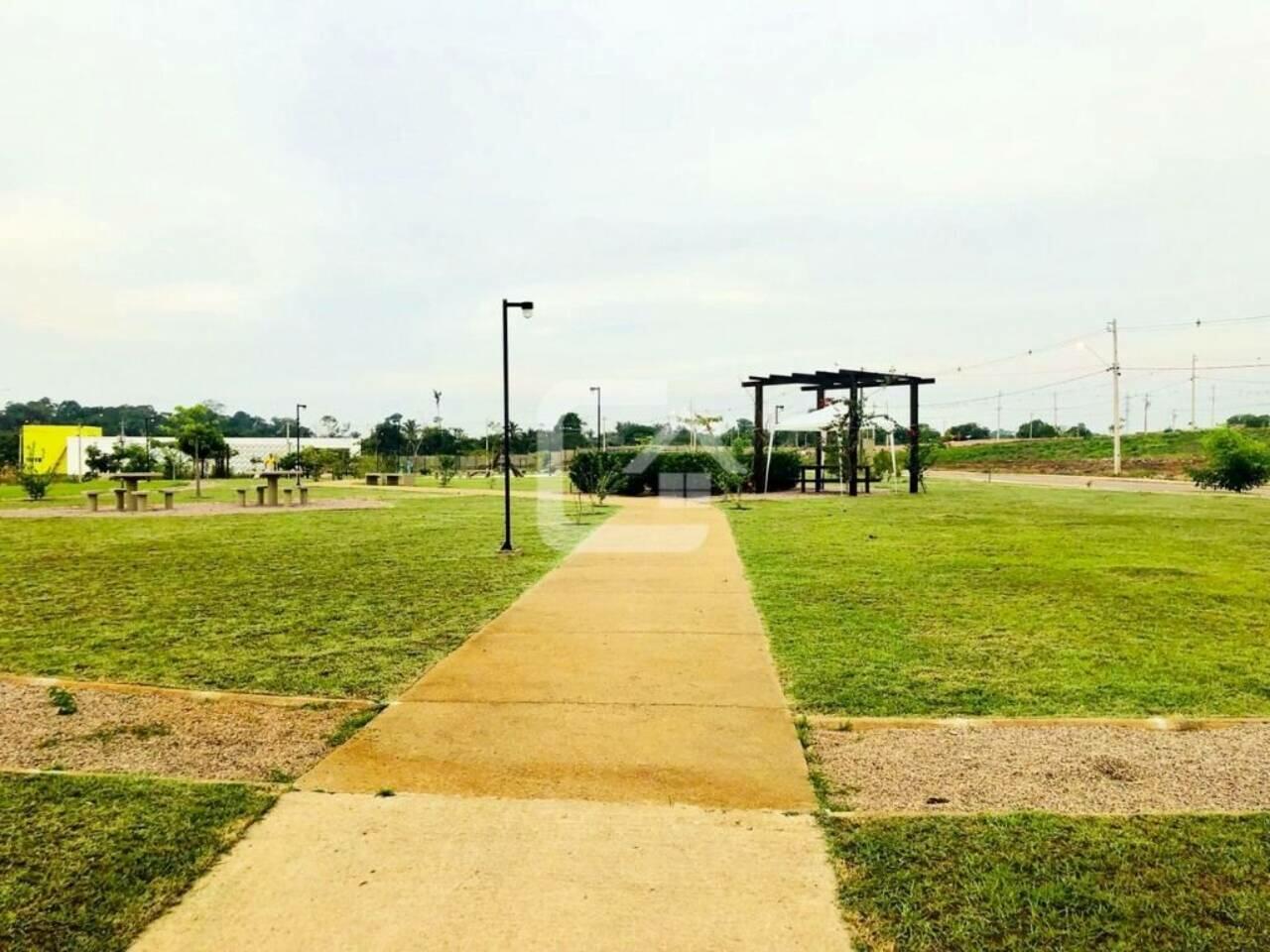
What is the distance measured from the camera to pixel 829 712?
12.1ft

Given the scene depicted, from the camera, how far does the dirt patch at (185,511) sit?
15.9 meters

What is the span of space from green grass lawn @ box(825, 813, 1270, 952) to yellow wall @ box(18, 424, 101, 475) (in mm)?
49875

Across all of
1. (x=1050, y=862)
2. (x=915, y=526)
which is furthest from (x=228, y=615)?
(x=915, y=526)

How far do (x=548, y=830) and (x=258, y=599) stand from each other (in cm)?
517

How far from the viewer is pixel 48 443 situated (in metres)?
45.9

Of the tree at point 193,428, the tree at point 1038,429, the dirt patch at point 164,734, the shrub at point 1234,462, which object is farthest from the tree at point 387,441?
the tree at point 1038,429

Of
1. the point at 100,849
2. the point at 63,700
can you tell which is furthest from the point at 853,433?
the point at 100,849

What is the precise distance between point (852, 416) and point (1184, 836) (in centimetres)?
1791

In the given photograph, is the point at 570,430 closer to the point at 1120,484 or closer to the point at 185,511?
the point at 185,511

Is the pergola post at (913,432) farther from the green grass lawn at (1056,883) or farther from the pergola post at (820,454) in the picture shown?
the green grass lawn at (1056,883)

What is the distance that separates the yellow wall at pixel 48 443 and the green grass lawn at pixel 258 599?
122 feet

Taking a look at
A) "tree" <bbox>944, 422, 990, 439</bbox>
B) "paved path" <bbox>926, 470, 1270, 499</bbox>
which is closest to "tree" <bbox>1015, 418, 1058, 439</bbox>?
"tree" <bbox>944, 422, 990, 439</bbox>

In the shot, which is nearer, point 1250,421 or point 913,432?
point 913,432

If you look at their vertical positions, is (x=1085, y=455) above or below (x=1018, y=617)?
above
